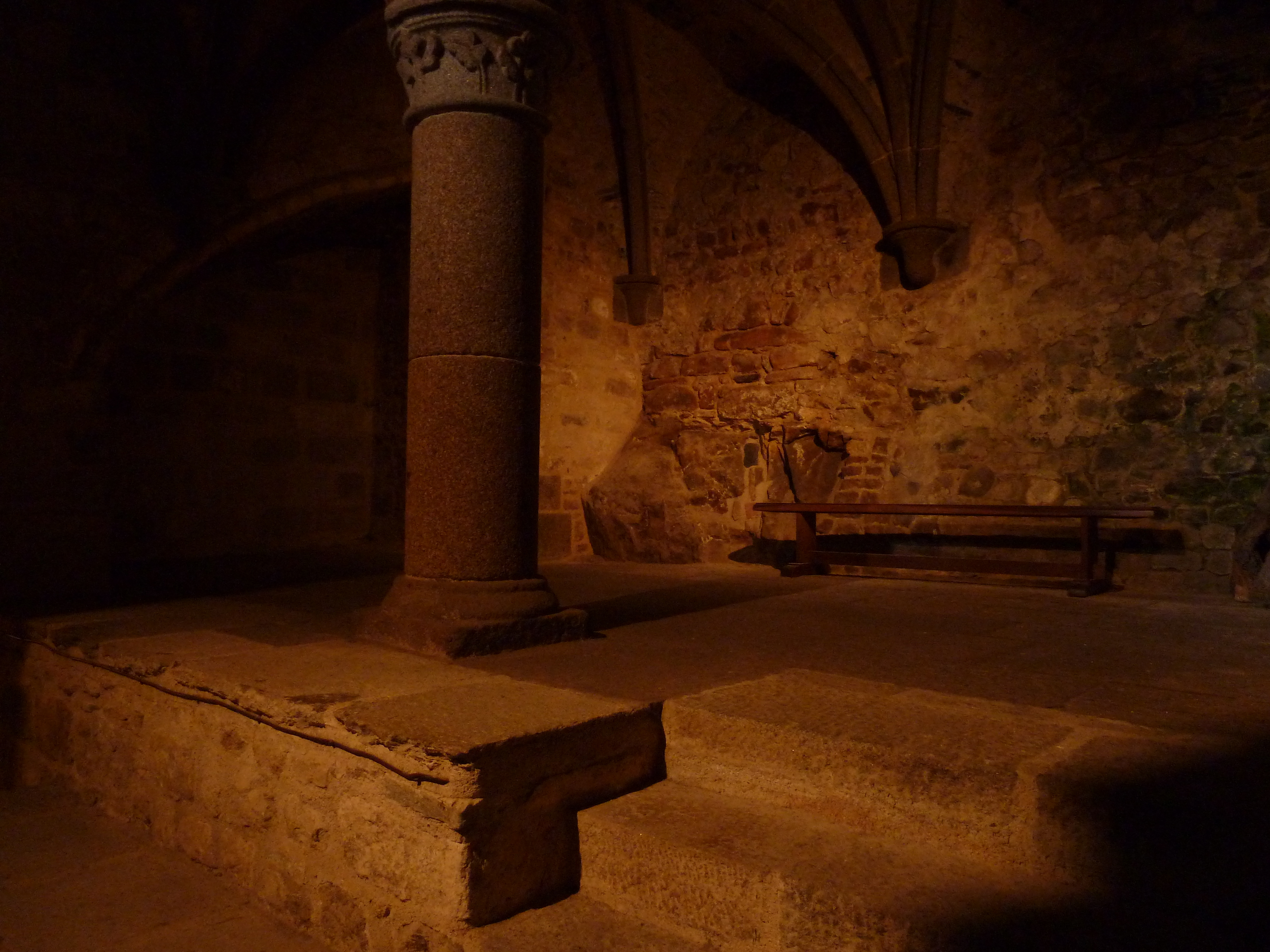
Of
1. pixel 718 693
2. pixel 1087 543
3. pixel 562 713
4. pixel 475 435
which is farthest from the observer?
pixel 1087 543

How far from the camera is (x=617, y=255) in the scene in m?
7.69

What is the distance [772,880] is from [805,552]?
4.43 meters

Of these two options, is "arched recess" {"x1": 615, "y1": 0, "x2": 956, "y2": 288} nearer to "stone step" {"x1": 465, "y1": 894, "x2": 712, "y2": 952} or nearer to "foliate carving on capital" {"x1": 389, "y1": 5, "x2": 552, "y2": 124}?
"foliate carving on capital" {"x1": 389, "y1": 5, "x2": 552, "y2": 124}

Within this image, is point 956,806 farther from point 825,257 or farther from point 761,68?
point 761,68

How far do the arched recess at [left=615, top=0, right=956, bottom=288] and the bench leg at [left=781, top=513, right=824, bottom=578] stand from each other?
180 cm

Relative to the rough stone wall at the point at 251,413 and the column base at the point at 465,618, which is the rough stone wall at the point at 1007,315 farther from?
the column base at the point at 465,618

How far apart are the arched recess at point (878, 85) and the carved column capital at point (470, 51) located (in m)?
3.71

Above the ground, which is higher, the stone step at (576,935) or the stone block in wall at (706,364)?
the stone block in wall at (706,364)

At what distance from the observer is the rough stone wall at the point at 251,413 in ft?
22.2

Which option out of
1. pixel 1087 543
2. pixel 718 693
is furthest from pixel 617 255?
pixel 718 693

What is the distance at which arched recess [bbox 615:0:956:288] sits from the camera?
6137 mm

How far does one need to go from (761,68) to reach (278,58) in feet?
11.7

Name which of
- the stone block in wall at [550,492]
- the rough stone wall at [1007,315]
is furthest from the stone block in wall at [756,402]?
the stone block in wall at [550,492]

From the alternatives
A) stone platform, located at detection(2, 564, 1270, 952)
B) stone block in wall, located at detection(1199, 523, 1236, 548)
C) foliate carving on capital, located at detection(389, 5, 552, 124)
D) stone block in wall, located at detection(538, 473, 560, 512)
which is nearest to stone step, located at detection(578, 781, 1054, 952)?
stone platform, located at detection(2, 564, 1270, 952)
